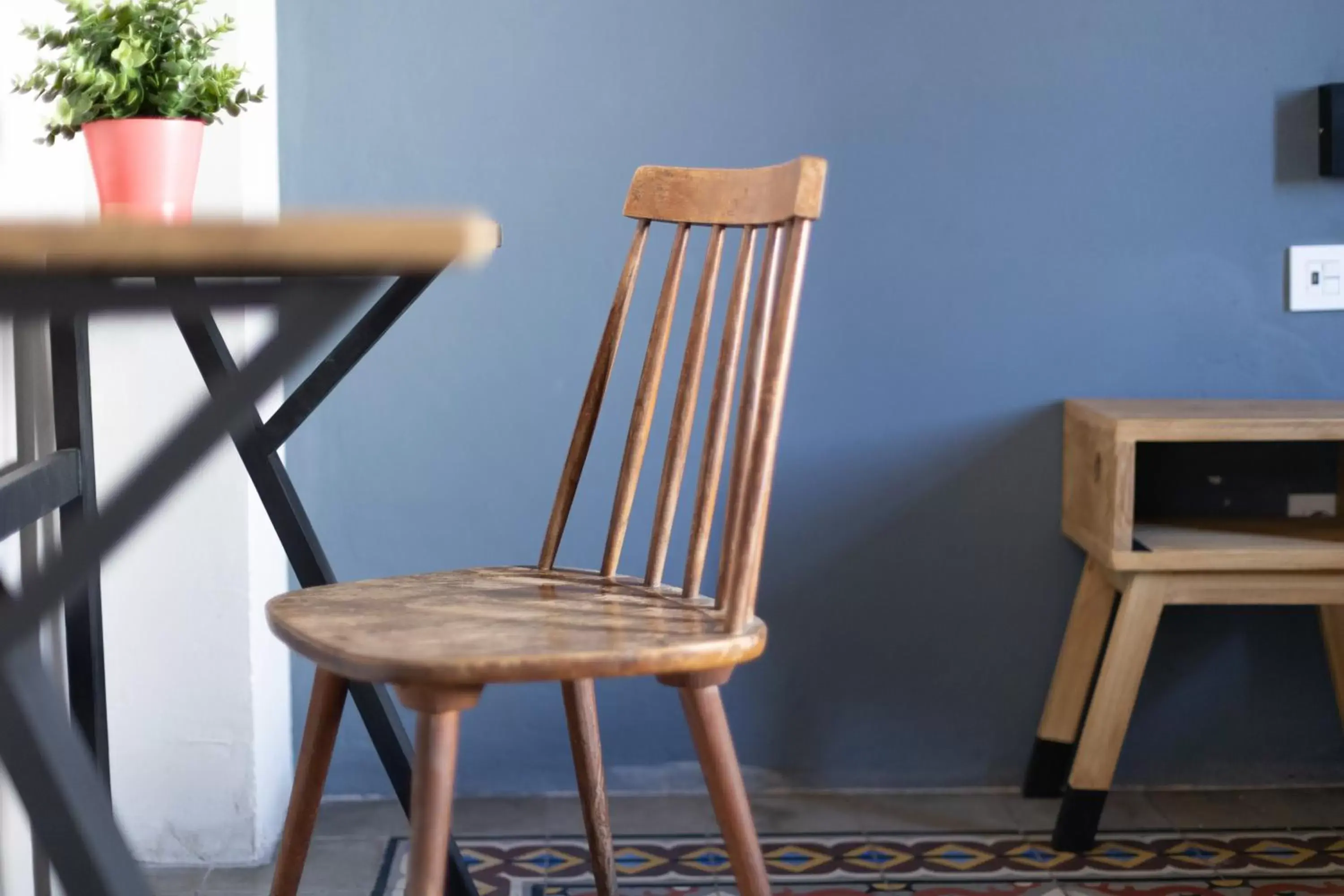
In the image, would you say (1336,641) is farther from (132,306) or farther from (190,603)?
(132,306)

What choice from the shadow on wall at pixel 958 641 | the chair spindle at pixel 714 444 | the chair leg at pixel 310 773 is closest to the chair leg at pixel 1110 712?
the shadow on wall at pixel 958 641

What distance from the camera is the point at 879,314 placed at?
1.99 m

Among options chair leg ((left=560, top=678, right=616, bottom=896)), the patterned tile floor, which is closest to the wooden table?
chair leg ((left=560, top=678, right=616, bottom=896))

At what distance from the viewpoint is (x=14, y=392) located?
1.33 meters

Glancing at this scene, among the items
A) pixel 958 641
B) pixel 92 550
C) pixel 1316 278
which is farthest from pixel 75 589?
pixel 1316 278

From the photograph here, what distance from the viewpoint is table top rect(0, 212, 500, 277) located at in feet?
2.40

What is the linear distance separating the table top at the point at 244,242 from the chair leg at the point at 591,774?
2.21ft

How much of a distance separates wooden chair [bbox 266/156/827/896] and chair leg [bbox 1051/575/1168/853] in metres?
0.71

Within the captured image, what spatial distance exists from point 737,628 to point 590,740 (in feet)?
1.09

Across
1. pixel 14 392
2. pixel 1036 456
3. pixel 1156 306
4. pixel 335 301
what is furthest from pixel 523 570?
pixel 1156 306

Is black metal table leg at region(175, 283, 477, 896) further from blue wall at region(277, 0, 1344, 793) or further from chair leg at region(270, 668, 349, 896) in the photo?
blue wall at region(277, 0, 1344, 793)

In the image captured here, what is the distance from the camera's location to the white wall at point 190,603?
1735mm

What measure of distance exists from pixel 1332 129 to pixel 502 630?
58.6 inches

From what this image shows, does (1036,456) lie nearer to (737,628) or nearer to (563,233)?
(563,233)
